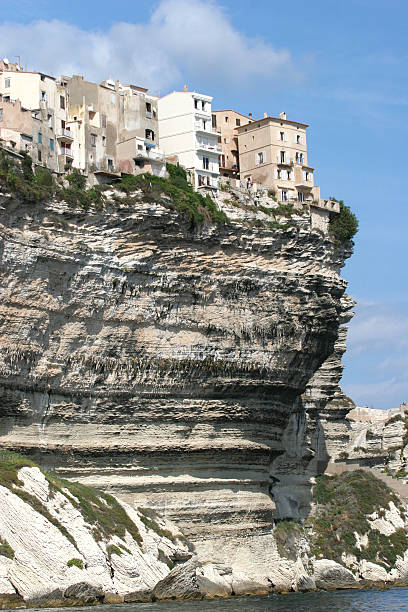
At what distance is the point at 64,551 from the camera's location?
41719 millimetres

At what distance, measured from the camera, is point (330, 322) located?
5938 cm

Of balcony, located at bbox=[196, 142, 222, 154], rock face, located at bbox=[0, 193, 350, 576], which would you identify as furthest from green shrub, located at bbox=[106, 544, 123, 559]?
balcony, located at bbox=[196, 142, 222, 154]

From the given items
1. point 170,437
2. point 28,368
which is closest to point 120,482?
point 170,437

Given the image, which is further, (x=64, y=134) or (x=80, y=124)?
(x=80, y=124)

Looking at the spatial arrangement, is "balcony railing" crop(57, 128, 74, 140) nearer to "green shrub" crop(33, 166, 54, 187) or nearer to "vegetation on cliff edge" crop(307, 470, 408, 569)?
"green shrub" crop(33, 166, 54, 187)

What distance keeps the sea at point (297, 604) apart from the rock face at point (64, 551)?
0.83 metres

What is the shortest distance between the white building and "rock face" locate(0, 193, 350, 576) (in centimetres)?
481

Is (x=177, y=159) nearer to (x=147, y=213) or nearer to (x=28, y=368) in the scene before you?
(x=147, y=213)

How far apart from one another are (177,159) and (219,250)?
5.88m

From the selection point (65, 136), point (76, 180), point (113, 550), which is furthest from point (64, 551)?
point (65, 136)

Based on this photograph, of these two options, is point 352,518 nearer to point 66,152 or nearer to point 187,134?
point 187,134

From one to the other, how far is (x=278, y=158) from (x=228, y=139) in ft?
11.6

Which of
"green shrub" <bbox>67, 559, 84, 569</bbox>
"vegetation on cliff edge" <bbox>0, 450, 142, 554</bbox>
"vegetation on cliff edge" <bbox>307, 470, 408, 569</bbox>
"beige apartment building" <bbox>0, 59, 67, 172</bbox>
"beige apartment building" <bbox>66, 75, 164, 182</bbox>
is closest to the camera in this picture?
"green shrub" <bbox>67, 559, 84, 569</bbox>

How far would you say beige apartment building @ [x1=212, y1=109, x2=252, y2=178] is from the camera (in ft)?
213
